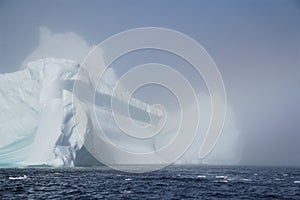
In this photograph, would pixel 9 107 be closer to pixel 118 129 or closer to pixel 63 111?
pixel 63 111

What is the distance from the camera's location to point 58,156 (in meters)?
98.8

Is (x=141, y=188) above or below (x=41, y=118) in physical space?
below

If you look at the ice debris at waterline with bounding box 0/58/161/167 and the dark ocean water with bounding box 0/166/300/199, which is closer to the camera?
the dark ocean water with bounding box 0/166/300/199

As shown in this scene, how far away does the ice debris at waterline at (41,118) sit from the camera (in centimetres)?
9950

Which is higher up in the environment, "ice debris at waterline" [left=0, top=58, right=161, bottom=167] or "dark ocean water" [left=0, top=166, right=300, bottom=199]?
"ice debris at waterline" [left=0, top=58, right=161, bottom=167]

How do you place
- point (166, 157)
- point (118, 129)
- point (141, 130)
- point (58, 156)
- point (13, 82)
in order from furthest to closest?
point (166, 157) → point (141, 130) → point (118, 129) → point (13, 82) → point (58, 156)

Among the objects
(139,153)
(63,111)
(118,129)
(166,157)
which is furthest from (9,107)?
(166,157)

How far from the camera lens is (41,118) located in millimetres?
106125

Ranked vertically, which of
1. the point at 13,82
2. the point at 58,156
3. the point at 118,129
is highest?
the point at 13,82

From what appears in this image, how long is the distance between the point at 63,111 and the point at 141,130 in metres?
50.4

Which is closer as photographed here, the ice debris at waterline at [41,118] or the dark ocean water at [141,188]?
the dark ocean water at [141,188]

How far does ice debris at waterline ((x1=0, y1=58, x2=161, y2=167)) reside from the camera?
99.5 m

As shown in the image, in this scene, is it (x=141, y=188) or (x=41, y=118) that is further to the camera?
(x=41, y=118)

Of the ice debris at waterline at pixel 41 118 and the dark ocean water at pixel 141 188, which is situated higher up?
the ice debris at waterline at pixel 41 118
